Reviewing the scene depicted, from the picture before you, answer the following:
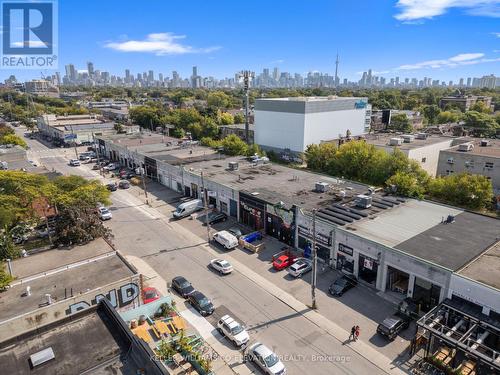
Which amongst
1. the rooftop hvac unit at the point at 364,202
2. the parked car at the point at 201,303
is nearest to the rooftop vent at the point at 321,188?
the rooftop hvac unit at the point at 364,202

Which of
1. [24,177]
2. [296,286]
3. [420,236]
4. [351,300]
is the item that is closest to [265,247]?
[296,286]

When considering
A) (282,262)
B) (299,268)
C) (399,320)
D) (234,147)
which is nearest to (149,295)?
(282,262)

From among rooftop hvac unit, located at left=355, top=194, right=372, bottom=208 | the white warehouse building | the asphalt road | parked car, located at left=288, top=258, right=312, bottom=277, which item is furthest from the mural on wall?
the white warehouse building

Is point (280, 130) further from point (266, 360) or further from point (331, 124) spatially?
point (266, 360)

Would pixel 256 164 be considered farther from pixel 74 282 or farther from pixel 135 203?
pixel 74 282

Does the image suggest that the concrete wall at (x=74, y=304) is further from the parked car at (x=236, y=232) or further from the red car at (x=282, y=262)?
the parked car at (x=236, y=232)

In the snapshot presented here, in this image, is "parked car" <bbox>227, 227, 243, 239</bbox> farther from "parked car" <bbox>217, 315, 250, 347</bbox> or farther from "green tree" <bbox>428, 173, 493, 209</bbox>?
"green tree" <bbox>428, 173, 493, 209</bbox>
